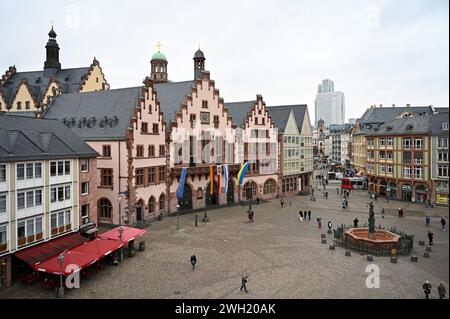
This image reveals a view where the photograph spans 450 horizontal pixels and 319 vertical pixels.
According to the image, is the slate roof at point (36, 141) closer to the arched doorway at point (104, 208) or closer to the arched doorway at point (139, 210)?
the arched doorway at point (104, 208)

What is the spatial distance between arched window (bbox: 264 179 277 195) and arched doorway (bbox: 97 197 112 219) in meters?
34.2

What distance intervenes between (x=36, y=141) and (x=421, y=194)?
218 feet

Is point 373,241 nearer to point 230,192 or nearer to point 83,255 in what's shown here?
point 83,255

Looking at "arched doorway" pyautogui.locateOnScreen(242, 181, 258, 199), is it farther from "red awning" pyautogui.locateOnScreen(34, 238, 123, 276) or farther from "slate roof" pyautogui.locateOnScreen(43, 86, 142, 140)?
"red awning" pyautogui.locateOnScreen(34, 238, 123, 276)

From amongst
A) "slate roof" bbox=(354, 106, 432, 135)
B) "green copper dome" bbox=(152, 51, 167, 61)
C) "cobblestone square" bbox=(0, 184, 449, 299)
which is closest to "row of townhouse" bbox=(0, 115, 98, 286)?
"cobblestone square" bbox=(0, 184, 449, 299)

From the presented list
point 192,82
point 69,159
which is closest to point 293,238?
point 69,159

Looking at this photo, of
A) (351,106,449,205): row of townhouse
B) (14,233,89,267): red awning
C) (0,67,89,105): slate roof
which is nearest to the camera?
(14,233,89,267): red awning

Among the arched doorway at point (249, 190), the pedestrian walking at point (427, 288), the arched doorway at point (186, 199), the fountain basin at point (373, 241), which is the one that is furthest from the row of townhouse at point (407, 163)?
the arched doorway at point (186, 199)

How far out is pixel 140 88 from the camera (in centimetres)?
4794

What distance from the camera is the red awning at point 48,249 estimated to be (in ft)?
88.7

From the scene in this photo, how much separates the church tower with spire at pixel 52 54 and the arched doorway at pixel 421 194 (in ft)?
267

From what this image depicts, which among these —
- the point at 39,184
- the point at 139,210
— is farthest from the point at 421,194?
the point at 39,184

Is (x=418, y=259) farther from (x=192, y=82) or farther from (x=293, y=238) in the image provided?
(x=192, y=82)

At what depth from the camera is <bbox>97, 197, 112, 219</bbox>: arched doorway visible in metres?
46.7
